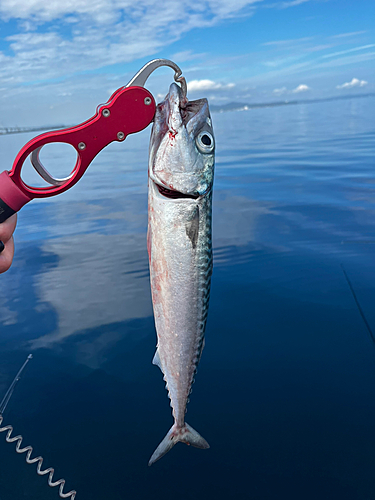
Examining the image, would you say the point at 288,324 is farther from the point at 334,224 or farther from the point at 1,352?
the point at 334,224

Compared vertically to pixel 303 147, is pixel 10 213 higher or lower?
lower

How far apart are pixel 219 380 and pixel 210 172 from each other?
9.69 feet

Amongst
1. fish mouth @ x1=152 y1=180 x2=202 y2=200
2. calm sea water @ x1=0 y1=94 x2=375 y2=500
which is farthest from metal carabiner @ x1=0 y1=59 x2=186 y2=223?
calm sea water @ x1=0 y1=94 x2=375 y2=500

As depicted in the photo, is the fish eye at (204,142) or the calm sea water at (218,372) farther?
the calm sea water at (218,372)

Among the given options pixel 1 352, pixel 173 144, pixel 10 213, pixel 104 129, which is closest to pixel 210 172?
pixel 173 144

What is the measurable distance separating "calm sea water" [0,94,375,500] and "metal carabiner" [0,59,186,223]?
8.63ft

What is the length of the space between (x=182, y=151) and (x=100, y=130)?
51cm

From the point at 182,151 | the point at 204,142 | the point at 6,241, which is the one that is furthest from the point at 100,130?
the point at 6,241

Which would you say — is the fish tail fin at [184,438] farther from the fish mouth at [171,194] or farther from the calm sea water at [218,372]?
the fish mouth at [171,194]

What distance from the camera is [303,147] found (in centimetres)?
2581

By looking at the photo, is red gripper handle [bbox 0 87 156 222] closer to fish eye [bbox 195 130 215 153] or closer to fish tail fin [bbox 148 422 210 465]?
fish eye [bbox 195 130 215 153]

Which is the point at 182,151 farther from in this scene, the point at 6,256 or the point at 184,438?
the point at 184,438

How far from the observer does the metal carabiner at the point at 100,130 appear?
2.02m

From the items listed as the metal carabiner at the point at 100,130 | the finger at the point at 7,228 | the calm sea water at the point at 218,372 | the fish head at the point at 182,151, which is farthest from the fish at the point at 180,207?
the calm sea water at the point at 218,372
